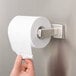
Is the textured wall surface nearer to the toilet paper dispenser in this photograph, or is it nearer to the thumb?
the toilet paper dispenser

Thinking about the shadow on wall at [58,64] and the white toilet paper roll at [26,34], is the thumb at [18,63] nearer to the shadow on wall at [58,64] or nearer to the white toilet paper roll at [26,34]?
the white toilet paper roll at [26,34]

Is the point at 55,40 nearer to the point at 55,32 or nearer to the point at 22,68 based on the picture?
the point at 55,32

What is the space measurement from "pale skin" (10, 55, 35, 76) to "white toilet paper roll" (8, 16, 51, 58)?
3 centimetres

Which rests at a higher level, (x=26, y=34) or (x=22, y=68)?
(x=26, y=34)

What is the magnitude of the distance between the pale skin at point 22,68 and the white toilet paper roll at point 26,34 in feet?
0.08

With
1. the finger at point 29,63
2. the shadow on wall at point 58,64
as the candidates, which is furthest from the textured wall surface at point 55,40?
the finger at point 29,63

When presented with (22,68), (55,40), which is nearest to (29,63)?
(22,68)

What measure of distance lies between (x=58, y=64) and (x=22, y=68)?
0.15m

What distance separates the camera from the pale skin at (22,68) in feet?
2.48

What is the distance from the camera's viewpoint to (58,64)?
0.81 meters

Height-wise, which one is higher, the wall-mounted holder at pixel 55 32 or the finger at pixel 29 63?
the wall-mounted holder at pixel 55 32

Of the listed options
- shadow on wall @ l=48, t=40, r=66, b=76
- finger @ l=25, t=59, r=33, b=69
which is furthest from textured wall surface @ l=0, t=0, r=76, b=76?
finger @ l=25, t=59, r=33, b=69

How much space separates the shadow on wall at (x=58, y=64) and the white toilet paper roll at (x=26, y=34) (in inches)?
2.6

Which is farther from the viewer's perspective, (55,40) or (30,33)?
(55,40)
